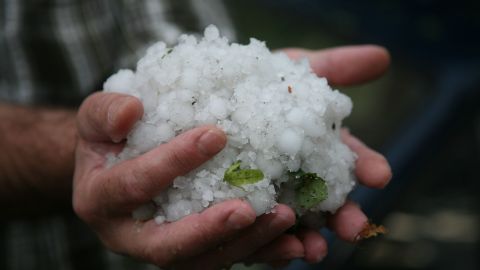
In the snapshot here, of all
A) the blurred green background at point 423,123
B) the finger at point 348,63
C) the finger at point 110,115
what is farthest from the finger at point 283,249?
the blurred green background at point 423,123

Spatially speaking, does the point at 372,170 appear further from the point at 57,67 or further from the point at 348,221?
the point at 57,67

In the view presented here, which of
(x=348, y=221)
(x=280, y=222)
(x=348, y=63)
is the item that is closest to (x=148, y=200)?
(x=280, y=222)

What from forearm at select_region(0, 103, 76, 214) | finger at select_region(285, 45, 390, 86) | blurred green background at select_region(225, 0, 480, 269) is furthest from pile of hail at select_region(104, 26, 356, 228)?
blurred green background at select_region(225, 0, 480, 269)

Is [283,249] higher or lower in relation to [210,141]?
lower

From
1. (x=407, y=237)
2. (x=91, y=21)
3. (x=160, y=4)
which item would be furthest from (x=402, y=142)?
(x=91, y=21)

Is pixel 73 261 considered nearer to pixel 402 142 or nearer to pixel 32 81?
pixel 32 81
